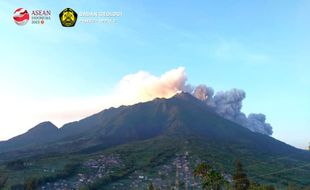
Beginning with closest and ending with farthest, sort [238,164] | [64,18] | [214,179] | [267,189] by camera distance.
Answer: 1. [64,18]
2. [214,179]
3. [238,164]
4. [267,189]

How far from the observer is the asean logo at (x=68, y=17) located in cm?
7525

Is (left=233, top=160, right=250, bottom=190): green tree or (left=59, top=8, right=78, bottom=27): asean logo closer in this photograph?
(left=59, top=8, right=78, bottom=27): asean logo

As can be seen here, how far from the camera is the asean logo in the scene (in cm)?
7525

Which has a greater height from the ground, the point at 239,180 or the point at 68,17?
the point at 68,17

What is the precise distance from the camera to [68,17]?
76562mm

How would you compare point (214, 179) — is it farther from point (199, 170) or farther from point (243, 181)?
point (243, 181)

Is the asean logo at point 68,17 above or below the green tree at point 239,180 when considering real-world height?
above

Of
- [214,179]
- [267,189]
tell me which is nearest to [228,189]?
[214,179]

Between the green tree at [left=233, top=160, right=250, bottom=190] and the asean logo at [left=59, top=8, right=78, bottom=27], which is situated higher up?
the asean logo at [left=59, top=8, right=78, bottom=27]

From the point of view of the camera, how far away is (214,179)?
12000 centimetres

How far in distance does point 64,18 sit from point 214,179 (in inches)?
2671

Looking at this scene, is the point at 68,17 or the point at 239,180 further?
the point at 239,180

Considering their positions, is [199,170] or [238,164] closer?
[199,170]

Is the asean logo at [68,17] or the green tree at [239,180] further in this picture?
the green tree at [239,180]
